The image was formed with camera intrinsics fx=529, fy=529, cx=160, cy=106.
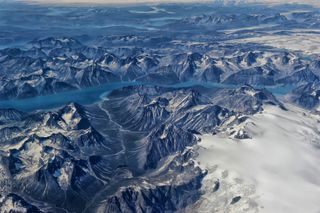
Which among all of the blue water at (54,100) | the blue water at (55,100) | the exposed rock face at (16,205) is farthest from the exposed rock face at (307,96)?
the exposed rock face at (16,205)

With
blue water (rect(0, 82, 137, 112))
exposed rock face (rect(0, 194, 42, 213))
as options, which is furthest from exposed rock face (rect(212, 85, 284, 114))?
exposed rock face (rect(0, 194, 42, 213))

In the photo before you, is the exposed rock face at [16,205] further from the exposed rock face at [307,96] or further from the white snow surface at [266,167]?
the exposed rock face at [307,96]

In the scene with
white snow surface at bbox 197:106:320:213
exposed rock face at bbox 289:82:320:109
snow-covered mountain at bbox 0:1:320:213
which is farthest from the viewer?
exposed rock face at bbox 289:82:320:109

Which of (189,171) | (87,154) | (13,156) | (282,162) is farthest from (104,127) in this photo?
(282,162)

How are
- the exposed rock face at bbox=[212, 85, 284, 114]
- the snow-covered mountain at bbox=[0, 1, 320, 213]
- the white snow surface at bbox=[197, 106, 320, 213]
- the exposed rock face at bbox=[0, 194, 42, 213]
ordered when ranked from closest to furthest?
the exposed rock face at bbox=[0, 194, 42, 213] < the white snow surface at bbox=[197, 106, 320, 213] < the snow-covered mountain at bbox=[0, 1, 320, 213] < the exposed rock face at bbox=[212, 85, 284, 114]

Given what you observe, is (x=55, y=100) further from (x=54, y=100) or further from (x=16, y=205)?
(x=16, y=205)

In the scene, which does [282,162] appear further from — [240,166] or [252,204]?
[252,204]

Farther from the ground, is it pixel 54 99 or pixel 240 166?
pixel 240 166

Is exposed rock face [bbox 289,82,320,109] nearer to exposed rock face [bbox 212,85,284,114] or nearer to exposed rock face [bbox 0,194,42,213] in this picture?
exposed rock face [bbox 212,85,284,114]
